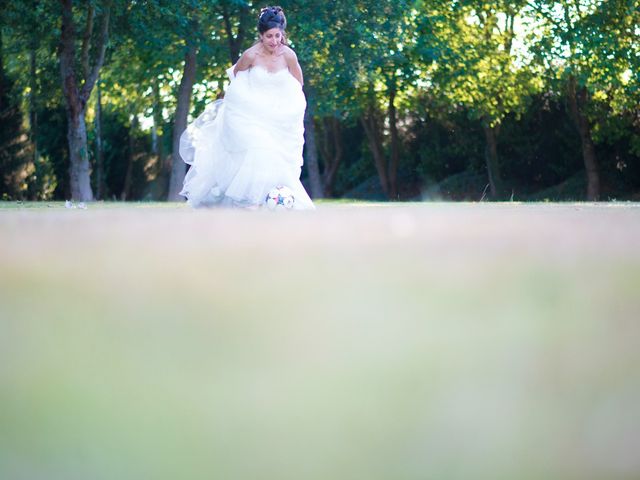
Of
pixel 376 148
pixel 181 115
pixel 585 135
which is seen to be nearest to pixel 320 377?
pixel 181 115

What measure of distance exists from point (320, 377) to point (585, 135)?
3104 cm

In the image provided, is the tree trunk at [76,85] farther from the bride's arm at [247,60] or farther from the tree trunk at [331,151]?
the tree trunk at [331,151]

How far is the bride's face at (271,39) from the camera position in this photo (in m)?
9.73

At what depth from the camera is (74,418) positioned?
2.09 feet

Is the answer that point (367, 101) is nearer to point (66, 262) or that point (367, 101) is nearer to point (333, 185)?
point (333, 185)

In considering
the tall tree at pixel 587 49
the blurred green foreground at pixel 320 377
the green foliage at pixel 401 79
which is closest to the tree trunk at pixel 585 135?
the tall tree at pixel 587 49

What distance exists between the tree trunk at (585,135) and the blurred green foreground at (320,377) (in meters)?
29.0

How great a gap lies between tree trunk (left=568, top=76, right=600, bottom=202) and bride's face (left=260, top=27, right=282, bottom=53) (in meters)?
20.8

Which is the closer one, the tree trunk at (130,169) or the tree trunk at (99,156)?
the tree trunk at (99,156)

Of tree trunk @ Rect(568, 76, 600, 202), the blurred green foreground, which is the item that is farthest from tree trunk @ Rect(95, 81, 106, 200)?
the blurred green foreground

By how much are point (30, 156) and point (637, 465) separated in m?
26.6

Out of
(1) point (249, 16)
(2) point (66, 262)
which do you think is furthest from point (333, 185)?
(2) point (66, 262)

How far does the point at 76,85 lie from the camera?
20.5 metres

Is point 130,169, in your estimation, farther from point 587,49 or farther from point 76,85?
point 587,49
